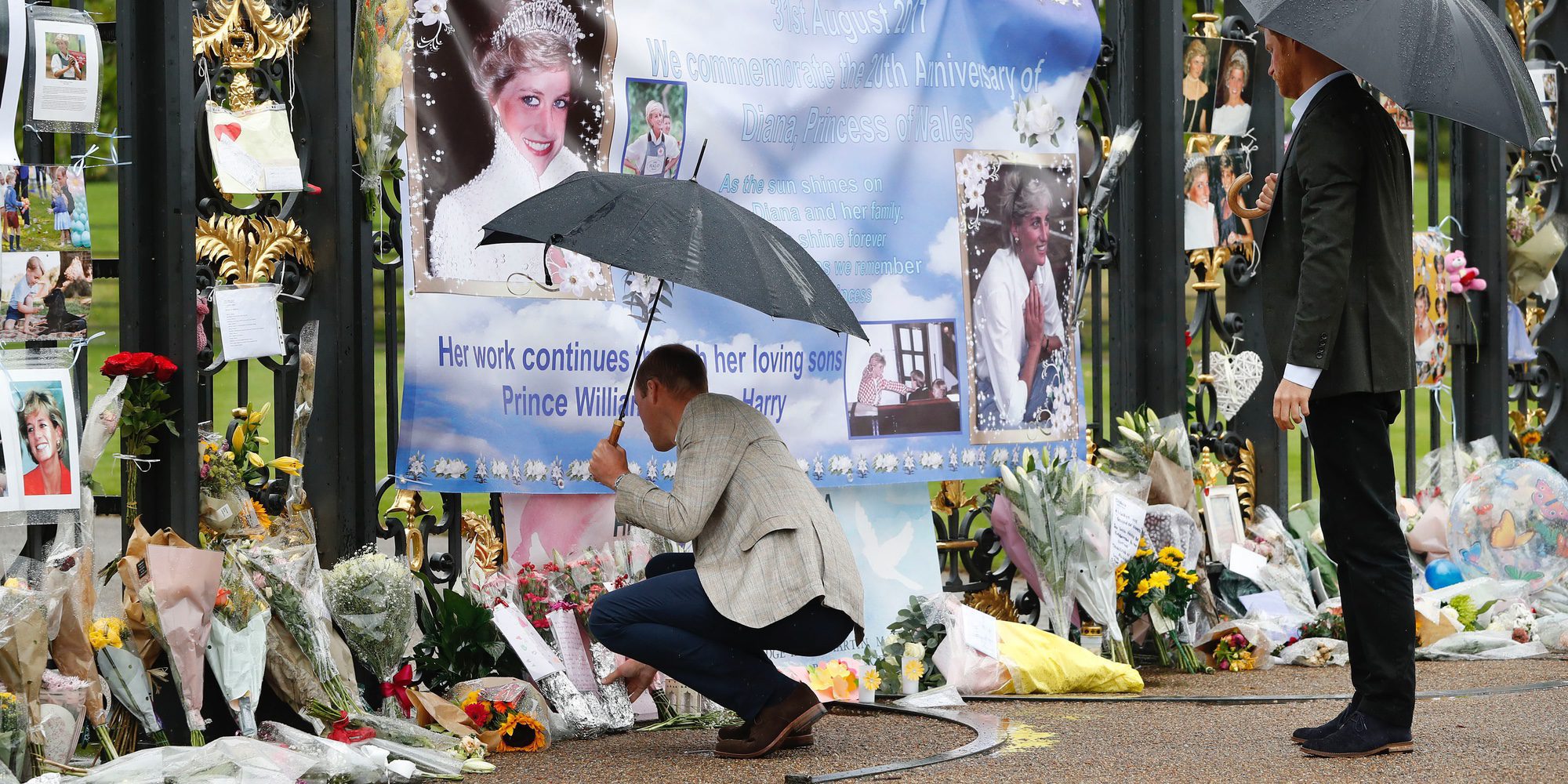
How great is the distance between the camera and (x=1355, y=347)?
412 centimetres

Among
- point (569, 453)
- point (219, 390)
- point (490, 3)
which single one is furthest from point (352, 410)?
point (219, 390)

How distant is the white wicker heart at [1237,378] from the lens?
23.1 feet

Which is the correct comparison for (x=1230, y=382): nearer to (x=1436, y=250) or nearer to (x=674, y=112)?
(x=1436, y=250)

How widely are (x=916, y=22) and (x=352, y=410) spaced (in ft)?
8.10

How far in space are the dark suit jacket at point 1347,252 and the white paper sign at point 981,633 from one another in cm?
175

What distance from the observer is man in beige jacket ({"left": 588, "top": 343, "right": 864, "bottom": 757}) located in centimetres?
432

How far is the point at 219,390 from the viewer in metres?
17.0

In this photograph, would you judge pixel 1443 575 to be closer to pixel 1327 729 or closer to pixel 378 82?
pixel 1327 729

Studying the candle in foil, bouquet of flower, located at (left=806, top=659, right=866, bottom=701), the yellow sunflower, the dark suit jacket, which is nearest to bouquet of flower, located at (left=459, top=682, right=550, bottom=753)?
the yellow sunflower

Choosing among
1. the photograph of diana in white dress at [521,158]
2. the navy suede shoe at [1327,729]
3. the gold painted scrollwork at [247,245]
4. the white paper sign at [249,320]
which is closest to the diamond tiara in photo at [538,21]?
the photograph of diana in white dress at [521,158]

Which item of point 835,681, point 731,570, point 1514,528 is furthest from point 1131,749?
point 1514,528

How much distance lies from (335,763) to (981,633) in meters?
2.36

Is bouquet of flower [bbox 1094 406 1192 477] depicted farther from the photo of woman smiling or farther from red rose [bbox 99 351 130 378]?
the photo of woman smiling

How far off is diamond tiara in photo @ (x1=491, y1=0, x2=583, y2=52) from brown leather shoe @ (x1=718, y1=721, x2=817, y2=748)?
2.25 meters
